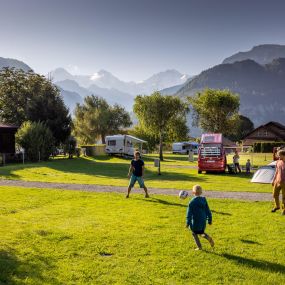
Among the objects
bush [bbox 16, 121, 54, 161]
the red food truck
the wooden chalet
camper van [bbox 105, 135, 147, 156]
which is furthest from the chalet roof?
the red food truck

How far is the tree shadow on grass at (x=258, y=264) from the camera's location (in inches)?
331

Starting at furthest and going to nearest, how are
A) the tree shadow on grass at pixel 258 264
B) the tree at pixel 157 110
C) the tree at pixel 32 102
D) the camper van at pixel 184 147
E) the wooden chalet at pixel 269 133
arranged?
the wooden chalet at pixel 269 133, the camper van at pixel 184 147, the tree at pixel 157 110, the tree at pixel 32 102, the tree shadow on grass at pixel 258 264

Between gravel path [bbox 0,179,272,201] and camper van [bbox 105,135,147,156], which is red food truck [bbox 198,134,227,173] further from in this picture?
camper van [bbox 105,135,147,156]

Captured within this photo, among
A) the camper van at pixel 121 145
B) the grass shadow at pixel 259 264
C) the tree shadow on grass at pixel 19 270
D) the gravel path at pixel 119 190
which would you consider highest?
the camper van at pixel 121 145

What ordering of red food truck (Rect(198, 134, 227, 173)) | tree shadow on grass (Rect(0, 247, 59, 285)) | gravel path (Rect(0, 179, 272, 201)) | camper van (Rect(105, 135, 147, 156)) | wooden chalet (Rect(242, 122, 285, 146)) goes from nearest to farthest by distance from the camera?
tree shadow on grass (Rect(0, 247, 59, 285)) → gravel path (Rect(0, 179, 272, 201)) → red food truck (Rect(198, 134, 227, 173)) → camper van (Rect(105, 135, 147, 156)) → wooden chalet (Rect(242, 122, 285, 146))

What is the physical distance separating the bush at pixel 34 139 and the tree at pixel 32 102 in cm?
553

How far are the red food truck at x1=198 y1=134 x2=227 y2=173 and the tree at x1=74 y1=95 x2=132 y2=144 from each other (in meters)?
48.8

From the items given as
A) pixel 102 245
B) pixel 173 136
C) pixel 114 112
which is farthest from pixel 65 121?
pixel 102 245

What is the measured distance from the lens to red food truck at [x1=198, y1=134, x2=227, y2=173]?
34312 millimetres

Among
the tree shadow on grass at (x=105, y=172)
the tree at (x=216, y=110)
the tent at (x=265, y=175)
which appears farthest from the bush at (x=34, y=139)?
the tree at (x=216, y=110)

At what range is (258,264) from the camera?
872 centimetres

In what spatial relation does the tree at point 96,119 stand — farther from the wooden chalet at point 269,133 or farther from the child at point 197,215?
the child at point 197,215

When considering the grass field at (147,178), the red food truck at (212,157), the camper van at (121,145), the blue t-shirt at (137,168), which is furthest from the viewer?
the camper van at (121,145)

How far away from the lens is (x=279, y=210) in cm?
1493
